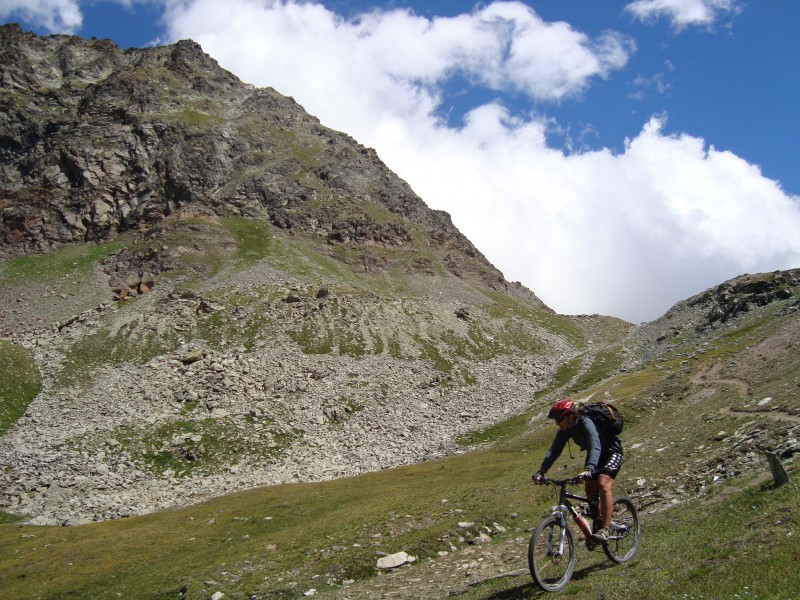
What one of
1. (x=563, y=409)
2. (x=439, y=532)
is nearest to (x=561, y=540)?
(x=563, y=409)

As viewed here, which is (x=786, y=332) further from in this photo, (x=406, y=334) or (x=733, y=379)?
(x=406, y=334)

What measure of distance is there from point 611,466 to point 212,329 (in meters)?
107

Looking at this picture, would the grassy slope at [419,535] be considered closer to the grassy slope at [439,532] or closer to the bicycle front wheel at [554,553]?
the grassy slope at [439,532]

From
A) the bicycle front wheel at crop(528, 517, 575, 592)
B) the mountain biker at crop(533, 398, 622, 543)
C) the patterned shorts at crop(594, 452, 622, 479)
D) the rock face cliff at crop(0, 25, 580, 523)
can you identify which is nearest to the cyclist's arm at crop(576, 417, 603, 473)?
the mountain biker at crop(533, 398, 622, 543)

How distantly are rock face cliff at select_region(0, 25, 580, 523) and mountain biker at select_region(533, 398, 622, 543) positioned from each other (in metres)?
57.8

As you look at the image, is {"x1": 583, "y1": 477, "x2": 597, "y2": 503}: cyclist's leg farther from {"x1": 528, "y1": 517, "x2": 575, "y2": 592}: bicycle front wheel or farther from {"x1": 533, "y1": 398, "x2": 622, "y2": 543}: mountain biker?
{"x1": 528, "y1": 517, "x2": 575, "y2": 592}: bicycle front wheel

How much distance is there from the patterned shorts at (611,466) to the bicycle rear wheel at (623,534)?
150 centimetres

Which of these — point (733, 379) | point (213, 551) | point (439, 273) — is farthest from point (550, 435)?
point (439, 273)

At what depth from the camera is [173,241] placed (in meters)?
155

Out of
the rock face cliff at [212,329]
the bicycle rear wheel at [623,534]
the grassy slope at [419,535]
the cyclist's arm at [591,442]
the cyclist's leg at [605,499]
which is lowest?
the grassy slope at [419,535]

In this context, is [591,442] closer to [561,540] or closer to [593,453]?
[593,453]

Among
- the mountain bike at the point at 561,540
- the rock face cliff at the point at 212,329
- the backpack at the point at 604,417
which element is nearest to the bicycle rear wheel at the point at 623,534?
the mountain bike at the point at 561,540

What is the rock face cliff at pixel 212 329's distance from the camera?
69.1m

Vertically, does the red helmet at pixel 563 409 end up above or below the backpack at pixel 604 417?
above
